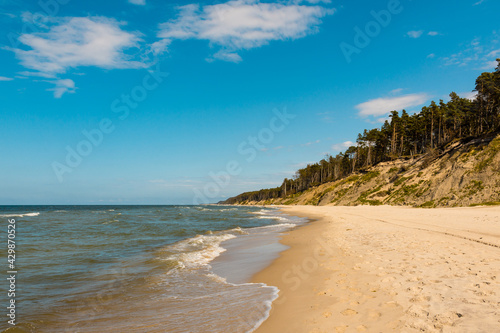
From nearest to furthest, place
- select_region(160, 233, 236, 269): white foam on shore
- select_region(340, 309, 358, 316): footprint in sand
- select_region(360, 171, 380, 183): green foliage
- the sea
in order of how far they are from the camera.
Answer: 1. select_region(340, 309, 358, 316): footprint in sand
2. the sea
3. select_region(160, 233, 236, 269): white foam on shore
4. select_region(360, 171, 380, 183): green foliage

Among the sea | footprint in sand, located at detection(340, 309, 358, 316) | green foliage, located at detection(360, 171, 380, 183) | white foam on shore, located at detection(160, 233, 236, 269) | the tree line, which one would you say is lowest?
white foam on shore, located at detection(160, 233, 236, 269)

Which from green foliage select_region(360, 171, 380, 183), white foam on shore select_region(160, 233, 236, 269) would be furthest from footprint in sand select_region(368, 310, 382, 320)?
green foliage select_region(360, 171, 380, 183)

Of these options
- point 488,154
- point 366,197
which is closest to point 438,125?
point 366,197

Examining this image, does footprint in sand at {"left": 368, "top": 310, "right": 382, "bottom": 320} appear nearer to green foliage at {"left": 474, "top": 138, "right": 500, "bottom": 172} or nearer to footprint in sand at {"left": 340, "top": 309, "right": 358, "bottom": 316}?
footprint in sand at {"left": 340, "top": 309, "right": 358, "bottom": 316}

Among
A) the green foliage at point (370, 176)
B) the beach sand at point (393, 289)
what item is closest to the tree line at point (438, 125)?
the green foliage at point (370, 176)

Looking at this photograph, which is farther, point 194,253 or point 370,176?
point 370,176

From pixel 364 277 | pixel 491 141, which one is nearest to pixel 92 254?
pixel 364 277

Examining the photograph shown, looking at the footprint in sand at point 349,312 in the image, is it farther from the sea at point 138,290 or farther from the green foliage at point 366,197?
the green foliage at point 366,197

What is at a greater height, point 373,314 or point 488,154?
point 488,154

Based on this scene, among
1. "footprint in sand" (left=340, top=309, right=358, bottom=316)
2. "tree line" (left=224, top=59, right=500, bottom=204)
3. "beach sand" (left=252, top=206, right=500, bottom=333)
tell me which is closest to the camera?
"beach sand" (left=252, top=206, right=500, bottom=333)

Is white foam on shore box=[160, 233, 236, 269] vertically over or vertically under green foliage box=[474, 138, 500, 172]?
under

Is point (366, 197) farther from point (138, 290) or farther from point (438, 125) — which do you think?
point (138, 290)

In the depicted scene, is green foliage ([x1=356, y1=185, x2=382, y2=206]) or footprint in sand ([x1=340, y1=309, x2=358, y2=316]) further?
green foliage ([x1=356, y1=185, x2=382, y2=206])

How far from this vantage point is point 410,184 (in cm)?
4484
